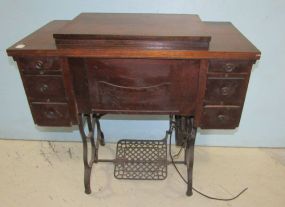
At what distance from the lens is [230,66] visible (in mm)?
989

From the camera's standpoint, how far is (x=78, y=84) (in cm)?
108

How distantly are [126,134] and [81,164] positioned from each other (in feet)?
1.25

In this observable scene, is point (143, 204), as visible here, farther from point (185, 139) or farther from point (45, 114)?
point (45, 114)

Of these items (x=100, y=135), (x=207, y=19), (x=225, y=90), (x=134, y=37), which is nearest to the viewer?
(x=134, y=37)

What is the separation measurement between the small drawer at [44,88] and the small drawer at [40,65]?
0.03 metres

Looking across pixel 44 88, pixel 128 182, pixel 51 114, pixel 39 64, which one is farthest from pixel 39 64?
pixel 128 182

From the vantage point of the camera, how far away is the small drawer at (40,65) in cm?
100

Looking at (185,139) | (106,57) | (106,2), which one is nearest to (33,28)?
(106,2)

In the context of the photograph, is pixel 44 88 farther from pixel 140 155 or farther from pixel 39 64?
pixel 140 155

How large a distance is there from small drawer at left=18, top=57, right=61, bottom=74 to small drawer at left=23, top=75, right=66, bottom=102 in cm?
3

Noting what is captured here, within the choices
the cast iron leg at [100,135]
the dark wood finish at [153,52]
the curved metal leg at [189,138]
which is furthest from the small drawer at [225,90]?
the cast iron leg at [100,135]

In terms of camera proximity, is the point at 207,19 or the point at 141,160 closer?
the point at 207,19

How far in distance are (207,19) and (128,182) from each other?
3.60 ft

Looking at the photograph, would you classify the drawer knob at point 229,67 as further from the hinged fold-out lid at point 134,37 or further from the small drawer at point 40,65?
the small drawer at point 40,65
